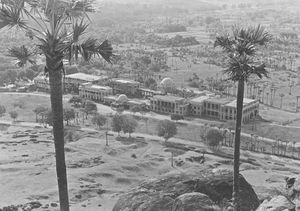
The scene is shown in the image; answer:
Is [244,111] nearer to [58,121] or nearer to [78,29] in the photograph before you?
[58,121]

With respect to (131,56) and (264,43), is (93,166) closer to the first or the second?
(264,43)

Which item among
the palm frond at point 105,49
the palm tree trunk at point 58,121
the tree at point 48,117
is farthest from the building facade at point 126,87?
the palm frond at point 105,49

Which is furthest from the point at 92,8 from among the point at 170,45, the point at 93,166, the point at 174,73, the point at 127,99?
the point at 170,45

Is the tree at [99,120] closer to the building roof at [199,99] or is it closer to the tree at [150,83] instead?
the building roof at [199,99]

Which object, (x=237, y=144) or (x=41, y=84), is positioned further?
(x=41, y=84)

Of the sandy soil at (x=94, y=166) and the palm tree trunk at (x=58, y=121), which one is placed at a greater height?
the palm tree trunk at (x=58, y=121)

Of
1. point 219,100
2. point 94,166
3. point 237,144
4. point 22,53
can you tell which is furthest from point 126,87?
point 22,53
